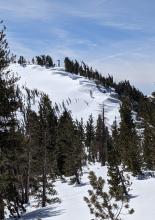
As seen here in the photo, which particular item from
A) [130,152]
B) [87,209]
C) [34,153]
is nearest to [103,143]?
[130,152]

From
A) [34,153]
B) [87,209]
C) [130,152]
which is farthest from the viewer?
[130,152]

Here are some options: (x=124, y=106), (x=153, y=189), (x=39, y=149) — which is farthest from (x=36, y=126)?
(x=124, y=106)

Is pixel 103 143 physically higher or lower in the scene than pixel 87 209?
higher

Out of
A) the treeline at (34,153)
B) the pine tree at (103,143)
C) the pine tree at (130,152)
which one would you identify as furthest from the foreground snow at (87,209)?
the pine tree at (103,143)

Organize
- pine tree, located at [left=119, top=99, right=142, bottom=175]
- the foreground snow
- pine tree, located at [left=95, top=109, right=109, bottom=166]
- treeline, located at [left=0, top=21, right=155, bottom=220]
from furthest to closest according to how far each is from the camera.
→ 1. pine tree, located at [left=95, top=109, right=109, bottom=166]
2. pine tree, located at [left=119, top=99, right=142, bottom=175]
3. the foreground snow
4. treeline, located at [left=0, top=21, right=155, bottom=220]

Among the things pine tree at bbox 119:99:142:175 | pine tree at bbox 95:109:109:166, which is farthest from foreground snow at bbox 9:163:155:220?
pine tree at bbox 95:109:109:166

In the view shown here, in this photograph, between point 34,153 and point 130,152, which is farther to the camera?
point 130,152

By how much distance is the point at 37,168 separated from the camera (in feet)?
129

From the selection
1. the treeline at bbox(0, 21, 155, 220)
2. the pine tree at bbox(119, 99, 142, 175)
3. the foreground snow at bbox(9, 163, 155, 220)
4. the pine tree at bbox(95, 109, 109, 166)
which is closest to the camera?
the treeline at bbox(0, 21, 155, 220)

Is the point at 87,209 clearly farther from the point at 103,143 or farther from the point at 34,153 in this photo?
the point at 103,143

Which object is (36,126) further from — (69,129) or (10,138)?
(10,138)

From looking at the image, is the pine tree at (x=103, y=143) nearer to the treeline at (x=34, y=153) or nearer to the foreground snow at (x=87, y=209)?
the treeline at (x=34, y=153)

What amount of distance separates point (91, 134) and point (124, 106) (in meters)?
59.1

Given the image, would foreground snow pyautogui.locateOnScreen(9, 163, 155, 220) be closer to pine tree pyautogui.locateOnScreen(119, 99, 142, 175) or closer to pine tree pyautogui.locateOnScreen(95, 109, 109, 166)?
pine tree pyautogui.locateOnScreen(119, 99, 142, 175)
